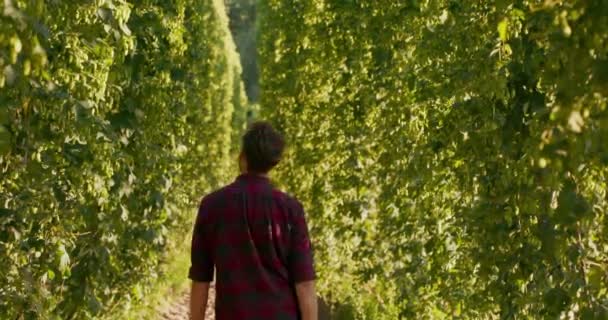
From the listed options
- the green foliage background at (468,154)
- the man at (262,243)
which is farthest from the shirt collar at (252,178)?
the green foliage background at (468,154)

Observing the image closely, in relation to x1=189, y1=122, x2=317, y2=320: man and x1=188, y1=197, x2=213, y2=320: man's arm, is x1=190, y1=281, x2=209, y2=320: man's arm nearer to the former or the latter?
x1=188, y1=197, x2=213, y2=320: man's arm

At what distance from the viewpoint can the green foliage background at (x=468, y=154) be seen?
208cm

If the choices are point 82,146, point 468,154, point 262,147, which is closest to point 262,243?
point 262,147

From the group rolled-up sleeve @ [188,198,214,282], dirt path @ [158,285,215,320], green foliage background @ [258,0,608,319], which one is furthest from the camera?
Answer: dirt path @ [158,285,215,320]

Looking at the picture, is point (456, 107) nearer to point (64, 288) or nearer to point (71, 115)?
point (71, 115)

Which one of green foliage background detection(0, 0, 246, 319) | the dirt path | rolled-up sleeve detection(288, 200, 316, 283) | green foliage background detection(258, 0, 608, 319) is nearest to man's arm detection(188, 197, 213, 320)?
rolled-up sleeve detection(288, 200, 316, 283)

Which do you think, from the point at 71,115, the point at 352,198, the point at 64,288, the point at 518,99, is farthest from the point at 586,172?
the point at 352,198

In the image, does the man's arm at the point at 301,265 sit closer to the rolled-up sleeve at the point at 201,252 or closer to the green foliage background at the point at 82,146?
the rolled-up sleeve at the point at 201,252

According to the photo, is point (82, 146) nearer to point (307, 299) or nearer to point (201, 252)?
point (201, 252)

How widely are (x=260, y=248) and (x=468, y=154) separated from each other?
1.24m

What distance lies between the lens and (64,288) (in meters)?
6.12

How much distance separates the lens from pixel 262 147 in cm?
383

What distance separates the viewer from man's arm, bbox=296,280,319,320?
12.6ft

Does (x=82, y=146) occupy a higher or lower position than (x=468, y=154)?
higher
